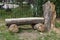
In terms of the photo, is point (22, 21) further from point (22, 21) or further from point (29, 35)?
point (29, 35)

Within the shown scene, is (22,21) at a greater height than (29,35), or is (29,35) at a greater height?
(22,21)

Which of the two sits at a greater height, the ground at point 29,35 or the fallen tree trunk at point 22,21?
the fallen tree trunk at point 22,21

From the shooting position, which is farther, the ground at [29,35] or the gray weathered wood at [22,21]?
the gray weathered wood at [22,21]

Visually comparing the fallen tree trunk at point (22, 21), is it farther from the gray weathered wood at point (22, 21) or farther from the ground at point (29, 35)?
the ground at point (29, 35)

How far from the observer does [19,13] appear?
33.9 ft

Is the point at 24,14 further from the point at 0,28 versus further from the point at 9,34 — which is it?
the point at 9,34

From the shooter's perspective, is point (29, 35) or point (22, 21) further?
point (22, 21)

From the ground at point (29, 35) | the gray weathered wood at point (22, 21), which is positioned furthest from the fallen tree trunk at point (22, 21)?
the ground at point (29, 35)

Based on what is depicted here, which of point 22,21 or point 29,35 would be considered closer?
point 29,35

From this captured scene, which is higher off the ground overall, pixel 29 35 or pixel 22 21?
pixel 22 21

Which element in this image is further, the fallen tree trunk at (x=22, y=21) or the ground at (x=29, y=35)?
the fallen tree trunk at (x=22, y=21)

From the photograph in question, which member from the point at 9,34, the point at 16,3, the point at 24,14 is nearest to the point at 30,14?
the point at 24,14

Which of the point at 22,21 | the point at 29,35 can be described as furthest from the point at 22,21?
the point at 29,35

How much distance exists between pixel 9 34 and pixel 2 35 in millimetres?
226
